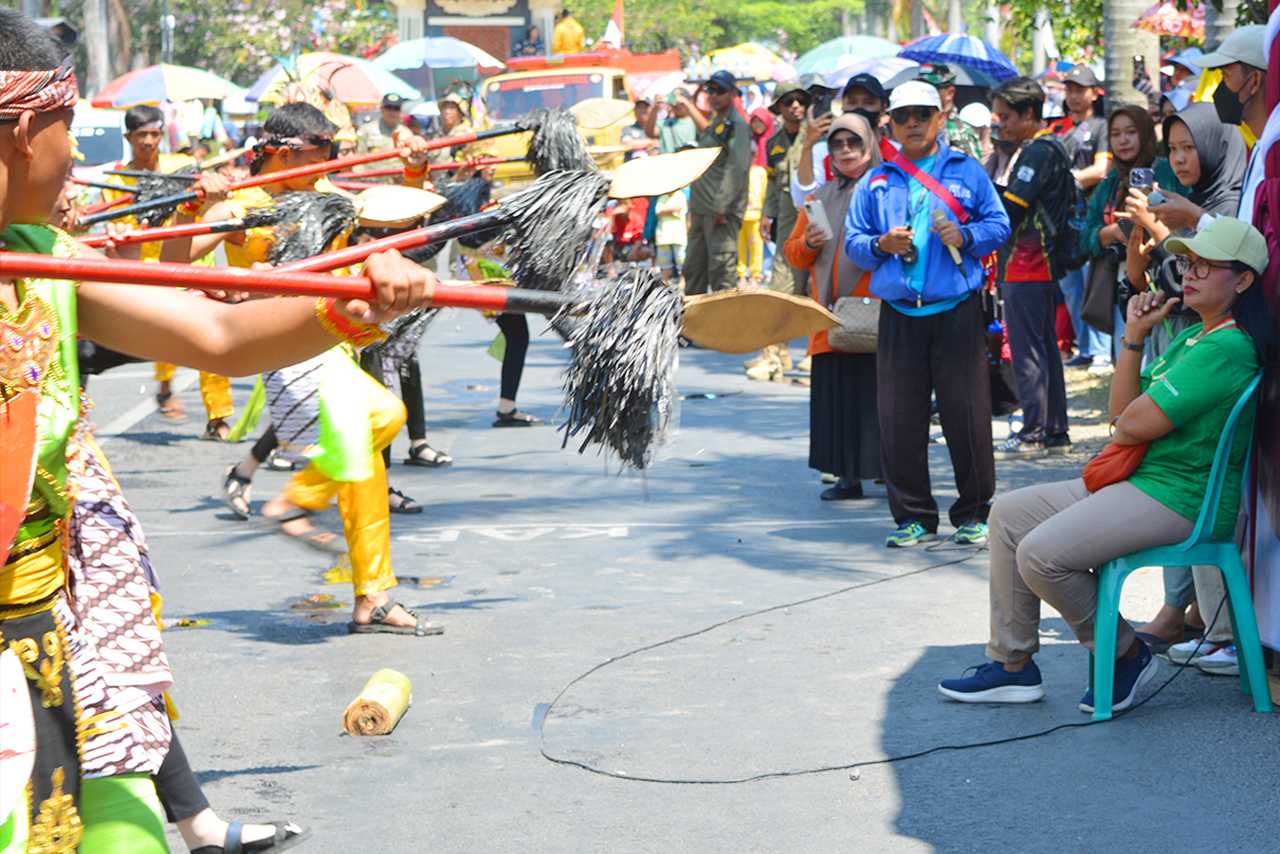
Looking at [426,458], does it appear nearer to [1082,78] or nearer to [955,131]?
[955,131]

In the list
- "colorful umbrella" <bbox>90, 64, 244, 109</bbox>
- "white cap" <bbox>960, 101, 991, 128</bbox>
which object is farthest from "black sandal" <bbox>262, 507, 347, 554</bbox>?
"colorful umbrella" <bbox>90, 64, 244, 109</bbox>

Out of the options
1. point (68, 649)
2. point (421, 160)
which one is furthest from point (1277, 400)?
point (421, 160)

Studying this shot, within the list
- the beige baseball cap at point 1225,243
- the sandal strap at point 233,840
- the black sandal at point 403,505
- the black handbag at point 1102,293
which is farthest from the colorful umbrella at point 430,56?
the sandal strap at point 233,840

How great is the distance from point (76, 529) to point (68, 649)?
1.52 ft

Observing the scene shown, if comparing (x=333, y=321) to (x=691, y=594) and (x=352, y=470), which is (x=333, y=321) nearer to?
(x=352, y=470)

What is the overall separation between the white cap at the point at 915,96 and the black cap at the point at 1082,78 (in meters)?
6.08

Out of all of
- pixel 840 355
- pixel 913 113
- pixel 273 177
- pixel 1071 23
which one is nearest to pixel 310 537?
pixel 273 177

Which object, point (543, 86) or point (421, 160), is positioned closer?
point (421, 160)

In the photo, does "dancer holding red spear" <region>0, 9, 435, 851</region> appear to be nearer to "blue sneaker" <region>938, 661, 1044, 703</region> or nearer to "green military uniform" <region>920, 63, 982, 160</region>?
"blue sneaker" <region>938, 661, 1044, 703</region>

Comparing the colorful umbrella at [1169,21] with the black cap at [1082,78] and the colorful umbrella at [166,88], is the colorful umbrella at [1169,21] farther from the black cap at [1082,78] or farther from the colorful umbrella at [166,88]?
the colorful umbrella at [166,88]

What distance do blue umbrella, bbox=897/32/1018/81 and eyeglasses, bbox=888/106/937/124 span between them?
10994 mm

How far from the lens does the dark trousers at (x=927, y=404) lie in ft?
26.1

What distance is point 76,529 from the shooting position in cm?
353

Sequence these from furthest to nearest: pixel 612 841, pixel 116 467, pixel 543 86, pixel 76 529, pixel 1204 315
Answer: pixel 543 86, pixel 116 467, pixel 1204 315, pixel 612 841, pixel 76 529
